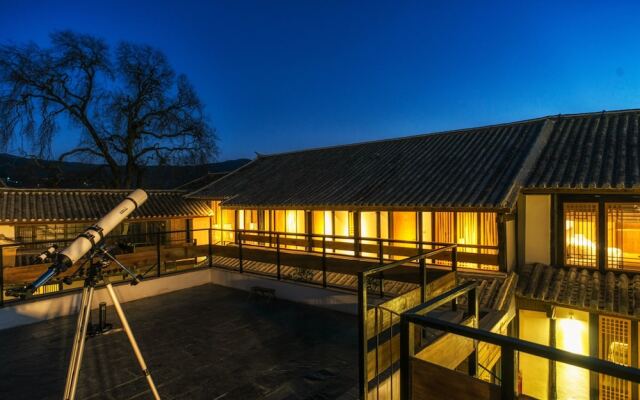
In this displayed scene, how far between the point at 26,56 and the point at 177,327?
23269mm

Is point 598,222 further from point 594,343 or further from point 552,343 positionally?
point 552,343

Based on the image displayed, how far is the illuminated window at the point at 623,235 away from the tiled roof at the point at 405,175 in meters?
2.21

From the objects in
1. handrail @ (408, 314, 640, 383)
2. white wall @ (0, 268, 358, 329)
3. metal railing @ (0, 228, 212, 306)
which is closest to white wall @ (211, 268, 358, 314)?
white wall @ (0, 268, 358, 329)

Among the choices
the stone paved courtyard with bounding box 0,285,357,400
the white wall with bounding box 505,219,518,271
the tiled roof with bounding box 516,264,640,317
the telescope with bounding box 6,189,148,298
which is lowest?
the stone paved courtyard with bounding box 0,285,357,400

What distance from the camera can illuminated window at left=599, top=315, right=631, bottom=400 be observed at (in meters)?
7.93

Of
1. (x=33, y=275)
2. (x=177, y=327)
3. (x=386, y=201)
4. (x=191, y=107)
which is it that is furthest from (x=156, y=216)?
(x=191, y=107)

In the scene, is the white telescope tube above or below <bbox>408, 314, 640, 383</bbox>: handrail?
above

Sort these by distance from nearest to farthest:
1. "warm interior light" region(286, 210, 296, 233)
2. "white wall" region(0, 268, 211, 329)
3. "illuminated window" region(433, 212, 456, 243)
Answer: "white wall" region(0, 268, 211, 329) < "illuminated window" region(433, 212, 456, 243) < "warm interior light" region(286, 210, 296, 233)

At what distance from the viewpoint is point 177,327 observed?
7.68 metres

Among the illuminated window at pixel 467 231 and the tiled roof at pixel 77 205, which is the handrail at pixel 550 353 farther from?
the tiled roof at pixel 77 205

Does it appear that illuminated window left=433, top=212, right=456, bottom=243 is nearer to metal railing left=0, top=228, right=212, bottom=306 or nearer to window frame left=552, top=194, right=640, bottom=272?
window frame left=552, top=194, right=640, bottom=272

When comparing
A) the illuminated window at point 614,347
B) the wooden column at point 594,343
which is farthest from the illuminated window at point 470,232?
the illuminated window at point 614,347

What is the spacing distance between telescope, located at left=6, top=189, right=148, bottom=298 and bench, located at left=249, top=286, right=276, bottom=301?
200 inches

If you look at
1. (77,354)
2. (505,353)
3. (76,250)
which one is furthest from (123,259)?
(505,353)
